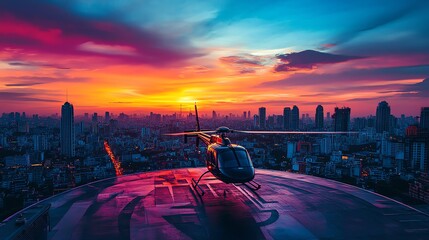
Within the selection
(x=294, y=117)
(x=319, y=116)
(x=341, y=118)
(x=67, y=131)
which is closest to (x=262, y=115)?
(x=294, y=117)

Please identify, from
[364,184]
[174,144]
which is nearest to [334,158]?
[364,184]

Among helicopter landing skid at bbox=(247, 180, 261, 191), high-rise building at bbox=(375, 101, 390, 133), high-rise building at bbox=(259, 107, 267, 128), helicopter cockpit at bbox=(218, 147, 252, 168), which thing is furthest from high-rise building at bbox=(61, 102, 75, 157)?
high-rise building at bbox=(375, 101, 390, 133)

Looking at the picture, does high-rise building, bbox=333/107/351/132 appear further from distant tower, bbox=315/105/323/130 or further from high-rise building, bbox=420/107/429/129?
distant tower, bbox=315/105/323/130

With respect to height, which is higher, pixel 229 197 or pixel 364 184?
pixel 229 197

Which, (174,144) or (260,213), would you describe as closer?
(260,213)

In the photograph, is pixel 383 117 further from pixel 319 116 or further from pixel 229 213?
pixel 229 213

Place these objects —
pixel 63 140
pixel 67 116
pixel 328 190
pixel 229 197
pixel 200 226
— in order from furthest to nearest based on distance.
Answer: pixel 67 116
pixel 63 140
pixel 328 190
pixel 229 197
pixel 200 226

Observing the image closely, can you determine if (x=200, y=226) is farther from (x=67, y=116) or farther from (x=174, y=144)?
(x=67, y=116)
